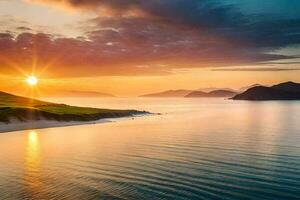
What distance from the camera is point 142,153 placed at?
6062cm

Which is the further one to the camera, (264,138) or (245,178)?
(264,138)

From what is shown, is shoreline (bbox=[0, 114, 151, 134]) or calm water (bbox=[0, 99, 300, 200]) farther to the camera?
shoreline (bbox=[0, 114, 151, 134])

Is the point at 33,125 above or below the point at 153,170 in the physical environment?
above

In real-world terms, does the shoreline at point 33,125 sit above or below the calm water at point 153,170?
above

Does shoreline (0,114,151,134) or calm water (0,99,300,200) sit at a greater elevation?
shoreline (0,114,151,134)

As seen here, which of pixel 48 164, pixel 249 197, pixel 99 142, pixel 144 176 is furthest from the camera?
pixel 99 142

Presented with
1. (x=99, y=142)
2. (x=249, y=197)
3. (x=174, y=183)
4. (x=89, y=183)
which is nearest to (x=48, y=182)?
(x=89, y=183)

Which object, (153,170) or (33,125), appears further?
(33,125)

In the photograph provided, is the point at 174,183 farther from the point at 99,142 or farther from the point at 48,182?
the point at 99,142

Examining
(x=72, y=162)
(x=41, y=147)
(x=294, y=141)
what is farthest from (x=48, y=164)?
(x=294, y=141)

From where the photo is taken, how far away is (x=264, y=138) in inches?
3123

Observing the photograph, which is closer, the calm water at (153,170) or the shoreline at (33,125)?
the calm water at (153,170)

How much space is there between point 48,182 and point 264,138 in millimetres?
52827

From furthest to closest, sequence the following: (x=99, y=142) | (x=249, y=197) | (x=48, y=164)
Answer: (x=99, y=142)
(x=48, y=164)
(x=249, y=197)
